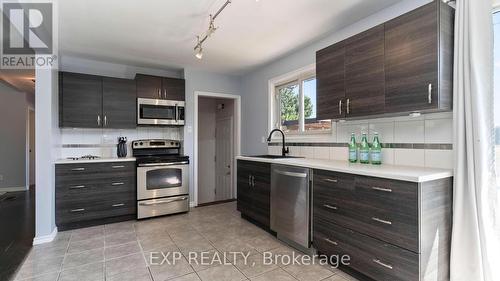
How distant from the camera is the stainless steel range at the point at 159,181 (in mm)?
3537

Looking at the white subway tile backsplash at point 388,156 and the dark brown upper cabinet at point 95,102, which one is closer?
the white subway tile backsplash at point 388,156

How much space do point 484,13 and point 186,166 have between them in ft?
12.3

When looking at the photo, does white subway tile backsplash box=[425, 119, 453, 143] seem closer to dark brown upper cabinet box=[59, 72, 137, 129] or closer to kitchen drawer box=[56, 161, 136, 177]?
kitchen drawer box=[56, 161, 136, 177]

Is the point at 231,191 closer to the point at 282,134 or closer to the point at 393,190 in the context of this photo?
the point at 282,134

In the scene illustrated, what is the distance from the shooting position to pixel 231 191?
5.04m

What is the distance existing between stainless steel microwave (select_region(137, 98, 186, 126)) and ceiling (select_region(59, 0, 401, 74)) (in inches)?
27.3

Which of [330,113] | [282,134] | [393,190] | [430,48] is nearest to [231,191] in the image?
[282,134]

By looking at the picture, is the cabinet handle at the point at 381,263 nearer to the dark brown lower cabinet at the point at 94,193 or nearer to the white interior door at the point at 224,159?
the dark brown lower cabinet at the point at 94,193

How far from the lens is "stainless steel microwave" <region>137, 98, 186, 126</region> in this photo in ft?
12.5

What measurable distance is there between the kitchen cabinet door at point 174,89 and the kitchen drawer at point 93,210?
177 centimetres

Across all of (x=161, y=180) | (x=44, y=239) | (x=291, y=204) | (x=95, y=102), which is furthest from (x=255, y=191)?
(x=95, y=102)

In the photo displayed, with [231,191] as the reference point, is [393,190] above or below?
above
